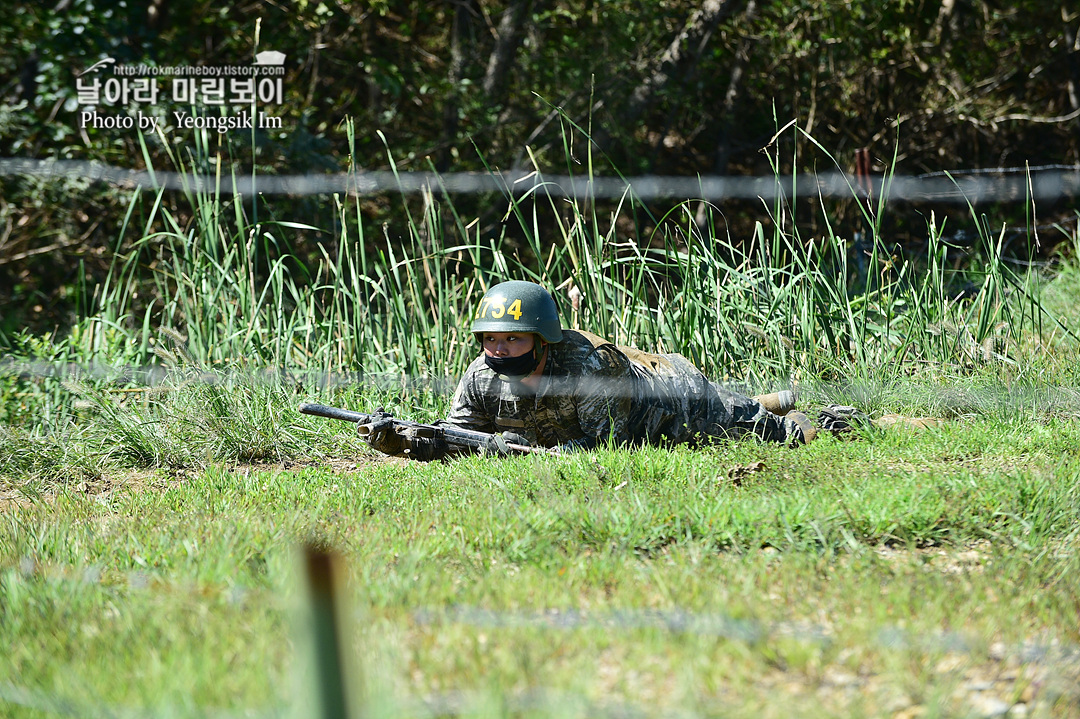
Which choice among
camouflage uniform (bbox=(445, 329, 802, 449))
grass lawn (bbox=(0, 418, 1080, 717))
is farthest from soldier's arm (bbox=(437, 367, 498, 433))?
grass lawn (bbox=(0, 418, 1080, 717))

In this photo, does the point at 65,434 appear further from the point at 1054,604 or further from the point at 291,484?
the point at 1054,604

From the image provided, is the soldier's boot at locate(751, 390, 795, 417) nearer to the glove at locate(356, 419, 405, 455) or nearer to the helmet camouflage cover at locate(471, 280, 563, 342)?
the helmet camouflage cover at locate(471, 280, 563, 342)

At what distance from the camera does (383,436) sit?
485 cm

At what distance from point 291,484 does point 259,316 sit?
2111 mm

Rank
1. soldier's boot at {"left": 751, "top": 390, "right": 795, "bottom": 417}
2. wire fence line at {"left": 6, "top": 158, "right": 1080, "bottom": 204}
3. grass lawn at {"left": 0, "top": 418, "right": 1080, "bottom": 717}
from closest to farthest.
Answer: grass lawn at {"left": 0, "top": 418, "right": 1080, "bottom": 717}
soldier's boot at {"left": 751, "top": 390, "right": 795, "bottom": 417}
wire fence line at {"left": 6, "top": 158, "right": 1080, "bottom": 204}

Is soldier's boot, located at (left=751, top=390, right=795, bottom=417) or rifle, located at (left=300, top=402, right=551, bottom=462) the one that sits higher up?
soldier's boot, located at (left=751, top=390, right=795, bottom=417)

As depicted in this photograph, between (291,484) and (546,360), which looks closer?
(291,484)

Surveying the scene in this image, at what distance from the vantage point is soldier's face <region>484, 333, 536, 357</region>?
4840 millimetres

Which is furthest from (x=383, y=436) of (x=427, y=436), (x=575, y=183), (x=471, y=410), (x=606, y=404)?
(x=575, y=183)

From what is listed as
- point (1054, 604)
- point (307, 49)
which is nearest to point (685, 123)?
point (307, 49)

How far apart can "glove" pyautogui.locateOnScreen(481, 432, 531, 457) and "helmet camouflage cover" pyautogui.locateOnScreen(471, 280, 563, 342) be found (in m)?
0.49

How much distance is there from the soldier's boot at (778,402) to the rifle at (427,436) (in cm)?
125

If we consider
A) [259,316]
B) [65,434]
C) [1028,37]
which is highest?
[1028,37]

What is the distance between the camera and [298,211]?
1029 centimetres
